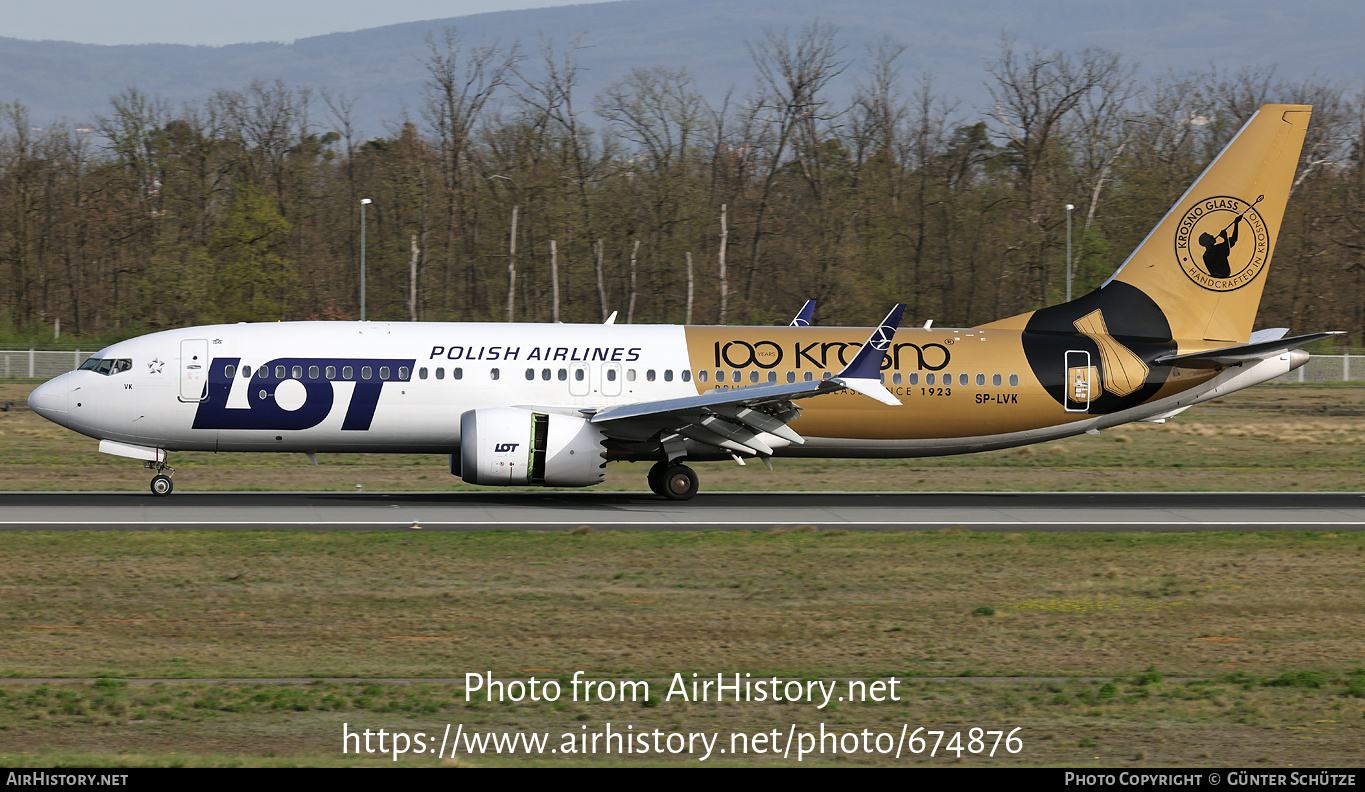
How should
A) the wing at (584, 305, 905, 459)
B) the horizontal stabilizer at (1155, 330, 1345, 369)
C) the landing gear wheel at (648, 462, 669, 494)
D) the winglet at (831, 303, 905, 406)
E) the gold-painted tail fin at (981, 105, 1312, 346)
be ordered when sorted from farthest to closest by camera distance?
the gold-painted tail fin at (981, 105, 1312, 346)
the landing gear wheel at (648, 462, 669, 494)
the horizontal stabilizer at (1155, 330, 1345, 369)
the wing at (584, 305, 905, 459)
the winglet at (831, 303, 905, 406)

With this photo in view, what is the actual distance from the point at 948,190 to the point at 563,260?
23393 millimetres

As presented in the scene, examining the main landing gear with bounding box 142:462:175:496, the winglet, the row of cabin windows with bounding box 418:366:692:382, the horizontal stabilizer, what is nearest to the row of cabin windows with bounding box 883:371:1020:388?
the winglet

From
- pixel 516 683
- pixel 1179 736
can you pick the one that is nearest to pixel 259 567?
pixel 516 683

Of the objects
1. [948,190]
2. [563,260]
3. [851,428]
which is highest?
[948,190]

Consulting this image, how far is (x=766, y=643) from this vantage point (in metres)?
14.0

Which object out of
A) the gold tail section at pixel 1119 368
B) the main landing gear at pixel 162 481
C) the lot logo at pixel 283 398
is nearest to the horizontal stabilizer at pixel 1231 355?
the gold tail section at pixel 1119 368

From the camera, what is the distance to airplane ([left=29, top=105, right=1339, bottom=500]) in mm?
26016

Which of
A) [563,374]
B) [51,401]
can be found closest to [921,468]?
[563,374]

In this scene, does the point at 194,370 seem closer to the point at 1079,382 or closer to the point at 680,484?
the point at 680,484

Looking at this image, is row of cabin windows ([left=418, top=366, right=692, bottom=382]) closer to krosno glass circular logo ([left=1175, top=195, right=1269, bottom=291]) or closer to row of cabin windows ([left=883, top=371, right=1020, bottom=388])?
row of cabin windows ([left=883, top=371, right=1020, bottom=388])

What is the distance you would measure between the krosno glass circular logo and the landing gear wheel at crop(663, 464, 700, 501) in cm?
1225

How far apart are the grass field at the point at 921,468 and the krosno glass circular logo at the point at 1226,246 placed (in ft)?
16.8

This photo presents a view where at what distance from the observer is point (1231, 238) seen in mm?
29297

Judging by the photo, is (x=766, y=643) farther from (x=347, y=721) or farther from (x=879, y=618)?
(x=347, y=721)
